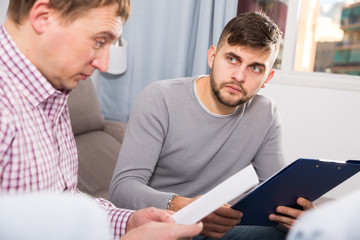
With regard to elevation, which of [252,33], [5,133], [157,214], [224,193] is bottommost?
[157,214]

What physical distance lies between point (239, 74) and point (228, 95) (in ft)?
0.28

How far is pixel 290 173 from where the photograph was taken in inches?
41.4

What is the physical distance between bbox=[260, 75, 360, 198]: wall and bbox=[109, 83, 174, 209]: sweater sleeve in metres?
1.65

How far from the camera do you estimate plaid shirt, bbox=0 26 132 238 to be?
0.73m

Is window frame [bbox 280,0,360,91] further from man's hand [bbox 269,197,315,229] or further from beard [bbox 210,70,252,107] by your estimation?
man's hand [bbox 269,197,315,229]

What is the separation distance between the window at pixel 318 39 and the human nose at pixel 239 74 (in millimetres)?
1524

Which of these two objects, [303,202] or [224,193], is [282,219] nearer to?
[303,202]

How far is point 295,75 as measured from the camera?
3.01 m

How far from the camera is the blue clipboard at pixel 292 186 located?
1.04 m

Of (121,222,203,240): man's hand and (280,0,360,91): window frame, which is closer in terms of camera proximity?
(121,222,203,240): man's hand

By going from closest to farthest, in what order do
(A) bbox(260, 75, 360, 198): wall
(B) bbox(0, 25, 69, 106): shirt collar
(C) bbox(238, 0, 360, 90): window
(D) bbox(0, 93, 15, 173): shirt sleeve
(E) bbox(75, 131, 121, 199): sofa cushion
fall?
(D) bbox(0, 93, 15, 173): shirt sleeve
(B) bbox(0, 25, 69, 106): shirt collar
(E) bbox(75, 131, 121, 199): sofa cushion
(A) bbox(260, 75, 360, 198): wall
(C) bbox(238, 0, 360, 90): window

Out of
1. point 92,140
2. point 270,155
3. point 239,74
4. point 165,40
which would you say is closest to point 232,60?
point 239,74

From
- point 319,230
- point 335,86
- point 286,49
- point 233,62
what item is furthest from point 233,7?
point 319,230

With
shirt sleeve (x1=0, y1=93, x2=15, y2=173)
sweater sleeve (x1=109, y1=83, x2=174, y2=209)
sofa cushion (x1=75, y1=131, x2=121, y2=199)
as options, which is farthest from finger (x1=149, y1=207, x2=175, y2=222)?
sofa cushion (x1=75, y1=131, x2=121, y2=199)
